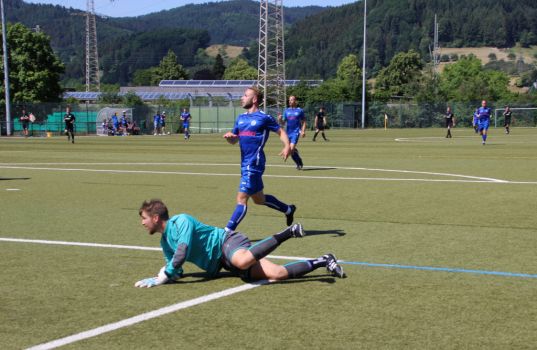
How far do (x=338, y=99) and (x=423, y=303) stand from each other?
3644 inches

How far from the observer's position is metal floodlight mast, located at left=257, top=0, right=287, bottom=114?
297 ft

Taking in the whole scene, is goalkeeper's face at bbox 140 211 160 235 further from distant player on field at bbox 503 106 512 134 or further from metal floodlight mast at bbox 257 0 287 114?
metal floodlight mast at bbox 257 0 287 114

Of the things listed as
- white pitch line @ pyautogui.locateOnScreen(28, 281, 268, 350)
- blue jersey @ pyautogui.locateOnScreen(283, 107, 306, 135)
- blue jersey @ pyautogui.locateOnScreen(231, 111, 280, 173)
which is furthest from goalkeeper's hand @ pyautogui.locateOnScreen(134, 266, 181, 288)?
blue jersey @ pyautogui.locateOnScreen(283, 107, 306, 135)

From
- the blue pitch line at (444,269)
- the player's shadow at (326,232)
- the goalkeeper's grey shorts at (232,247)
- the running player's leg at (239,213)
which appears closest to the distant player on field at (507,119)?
the player's shadow at (326,232)

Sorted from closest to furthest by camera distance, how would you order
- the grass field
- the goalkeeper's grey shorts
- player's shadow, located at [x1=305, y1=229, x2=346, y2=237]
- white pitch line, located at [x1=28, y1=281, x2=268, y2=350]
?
white pitch line, located at [x1=28, y1=281, x2=268, y2=350] < the grass field < the goalkeeper's grey shorts < player's shadow, located at [x1=305, y1=229, x2=346, y2=237]

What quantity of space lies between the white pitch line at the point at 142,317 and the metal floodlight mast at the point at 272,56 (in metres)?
79.0

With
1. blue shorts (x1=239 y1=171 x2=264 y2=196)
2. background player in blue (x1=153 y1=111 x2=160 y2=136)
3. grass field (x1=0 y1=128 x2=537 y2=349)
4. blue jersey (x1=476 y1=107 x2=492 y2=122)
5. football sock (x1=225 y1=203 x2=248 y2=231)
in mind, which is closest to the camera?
grass field (x1=0 y1=128 x2=537 y2=349)

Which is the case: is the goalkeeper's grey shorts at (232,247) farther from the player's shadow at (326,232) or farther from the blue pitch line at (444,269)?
the player's shadow at (326,232)

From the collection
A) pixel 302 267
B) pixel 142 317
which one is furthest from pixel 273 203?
pixel 142 317

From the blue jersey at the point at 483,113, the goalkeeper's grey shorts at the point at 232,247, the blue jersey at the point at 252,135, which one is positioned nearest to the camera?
the goalkeeper's grey shorts at the point at 232,247

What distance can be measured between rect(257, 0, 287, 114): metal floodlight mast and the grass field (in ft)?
233

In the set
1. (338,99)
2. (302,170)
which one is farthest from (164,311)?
(338,99)

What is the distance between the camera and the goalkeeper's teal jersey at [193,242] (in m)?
7.81

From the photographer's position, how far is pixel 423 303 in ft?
23.8
